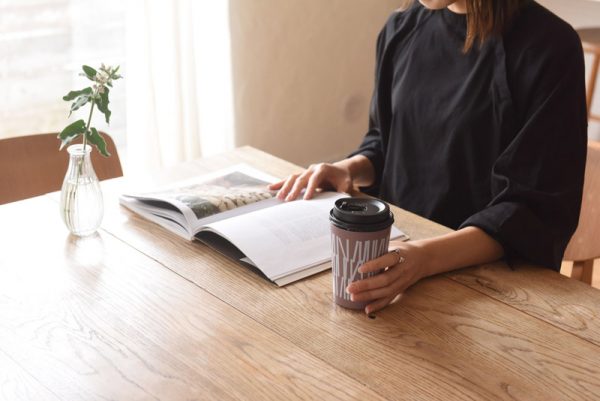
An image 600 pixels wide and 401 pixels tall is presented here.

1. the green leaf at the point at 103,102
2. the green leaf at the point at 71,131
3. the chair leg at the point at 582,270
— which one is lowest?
the chair leg at the point at 582,270

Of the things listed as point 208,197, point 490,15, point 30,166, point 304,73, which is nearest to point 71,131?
point 208,197

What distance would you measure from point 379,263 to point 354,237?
0.06 m

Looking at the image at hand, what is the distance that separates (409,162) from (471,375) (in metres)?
0.73

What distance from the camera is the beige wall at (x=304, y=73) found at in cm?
310

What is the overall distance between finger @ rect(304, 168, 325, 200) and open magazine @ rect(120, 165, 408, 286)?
2 centimetres

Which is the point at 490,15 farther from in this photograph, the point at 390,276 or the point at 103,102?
the point at 103,102

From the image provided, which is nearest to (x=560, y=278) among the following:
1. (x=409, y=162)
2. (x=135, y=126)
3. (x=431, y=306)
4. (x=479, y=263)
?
(x=479, y=263)

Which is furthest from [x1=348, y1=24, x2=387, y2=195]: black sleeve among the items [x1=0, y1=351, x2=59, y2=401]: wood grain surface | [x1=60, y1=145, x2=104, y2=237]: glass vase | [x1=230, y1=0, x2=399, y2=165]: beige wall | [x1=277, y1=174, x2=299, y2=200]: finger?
[x1=230, y1=0, x2=399, y2=165]: beige wall

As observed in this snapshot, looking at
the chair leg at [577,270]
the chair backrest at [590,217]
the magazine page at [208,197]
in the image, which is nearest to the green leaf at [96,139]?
the magazine page at [208,197]

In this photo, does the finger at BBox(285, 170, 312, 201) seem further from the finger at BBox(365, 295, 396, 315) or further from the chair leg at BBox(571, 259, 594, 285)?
the chair leg at BBox(571, 259, 594, 285)

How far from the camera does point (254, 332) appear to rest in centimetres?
106

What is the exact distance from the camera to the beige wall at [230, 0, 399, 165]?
10.2ft

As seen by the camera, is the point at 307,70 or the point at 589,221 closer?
the point at 589,221

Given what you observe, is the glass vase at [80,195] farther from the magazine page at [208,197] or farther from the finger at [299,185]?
the finger at [299,185]
